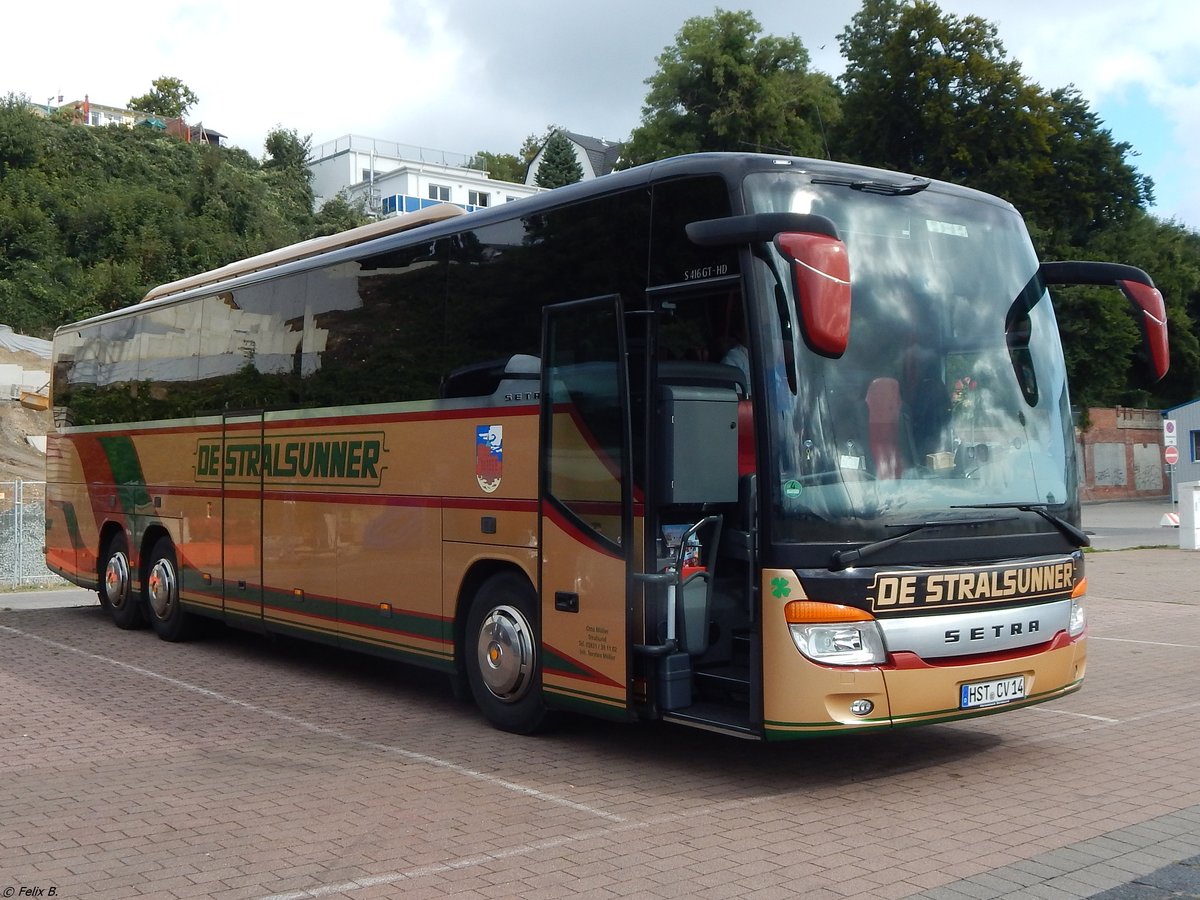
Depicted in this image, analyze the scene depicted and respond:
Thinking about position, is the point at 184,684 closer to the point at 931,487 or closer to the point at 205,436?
the point at 205,436

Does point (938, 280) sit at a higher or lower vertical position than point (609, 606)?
higher

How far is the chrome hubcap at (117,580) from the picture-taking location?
1467 cm

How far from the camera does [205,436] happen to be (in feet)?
42.0

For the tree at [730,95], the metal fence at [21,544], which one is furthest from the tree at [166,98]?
the metal fence at [21,544]

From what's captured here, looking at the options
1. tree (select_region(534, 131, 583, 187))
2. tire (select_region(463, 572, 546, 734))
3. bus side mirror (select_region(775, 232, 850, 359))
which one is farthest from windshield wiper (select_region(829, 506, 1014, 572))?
tree (select_region(534, 131, 583, 187))

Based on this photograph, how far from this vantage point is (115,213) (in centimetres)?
5634

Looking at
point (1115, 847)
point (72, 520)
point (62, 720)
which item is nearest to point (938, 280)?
point (1115, 847)

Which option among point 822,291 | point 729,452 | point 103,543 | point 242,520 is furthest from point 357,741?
point 103,543

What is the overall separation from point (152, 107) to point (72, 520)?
296 ft

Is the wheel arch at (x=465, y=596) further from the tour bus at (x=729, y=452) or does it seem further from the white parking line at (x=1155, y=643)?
the white parking line at (x=1155, y=643)

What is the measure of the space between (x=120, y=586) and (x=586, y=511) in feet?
29.5

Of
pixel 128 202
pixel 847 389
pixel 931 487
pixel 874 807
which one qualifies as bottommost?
pixel 874 807

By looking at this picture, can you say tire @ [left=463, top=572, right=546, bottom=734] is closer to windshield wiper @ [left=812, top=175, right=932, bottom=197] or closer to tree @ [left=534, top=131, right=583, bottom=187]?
windshield wiper @ [left=812, top=175, right=932, bottom=197]

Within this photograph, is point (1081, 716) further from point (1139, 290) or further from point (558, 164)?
point (558, 164)
